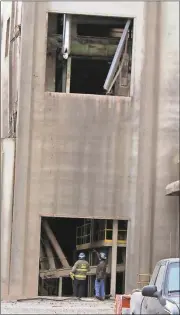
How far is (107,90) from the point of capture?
2525cm

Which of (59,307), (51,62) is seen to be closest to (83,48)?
(51,62)

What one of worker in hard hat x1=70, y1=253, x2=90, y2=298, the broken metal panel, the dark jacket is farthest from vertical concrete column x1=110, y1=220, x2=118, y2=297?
worker in hard hat x1=70, y1=253, x2=90, y2=298

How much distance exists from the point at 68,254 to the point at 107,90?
7.84 metres

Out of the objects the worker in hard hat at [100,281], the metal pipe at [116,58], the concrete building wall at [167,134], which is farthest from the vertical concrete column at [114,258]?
the metal pipe at [116,58]

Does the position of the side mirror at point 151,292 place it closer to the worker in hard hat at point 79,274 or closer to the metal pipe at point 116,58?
the worker in hard hat at point 79,274

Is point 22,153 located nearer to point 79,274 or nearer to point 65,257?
point 65,257

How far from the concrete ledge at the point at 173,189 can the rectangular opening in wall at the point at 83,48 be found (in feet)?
13.2

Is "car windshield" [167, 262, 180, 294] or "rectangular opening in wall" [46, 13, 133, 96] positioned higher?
"rectangular opening in wall" [46, 13, 133, 96]

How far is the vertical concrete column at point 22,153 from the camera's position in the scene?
76.6 ft

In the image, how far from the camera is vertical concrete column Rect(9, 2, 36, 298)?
2336 centimetres

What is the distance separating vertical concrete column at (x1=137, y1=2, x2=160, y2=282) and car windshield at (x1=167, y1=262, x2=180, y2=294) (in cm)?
1317

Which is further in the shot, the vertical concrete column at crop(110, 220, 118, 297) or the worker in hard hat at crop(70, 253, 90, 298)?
the vertical concrete column at crop(110, 220, 118, 297)

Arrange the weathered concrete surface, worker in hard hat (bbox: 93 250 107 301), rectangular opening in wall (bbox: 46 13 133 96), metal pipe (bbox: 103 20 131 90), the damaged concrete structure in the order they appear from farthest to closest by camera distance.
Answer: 1. rectangular opening in wall (bbox: 46 13 133 96)
2. metal pipe (bbox: 103 20 131 90)
3. the damaged concrete structure
4. worker in hard hat (bbox: 93 250 107 301)
5. the weathered concrete surface

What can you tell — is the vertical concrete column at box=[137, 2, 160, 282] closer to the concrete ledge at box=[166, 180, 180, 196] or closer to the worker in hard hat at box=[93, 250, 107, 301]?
the concrete ledge at box=[166, 180, 180, 196]
